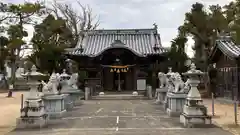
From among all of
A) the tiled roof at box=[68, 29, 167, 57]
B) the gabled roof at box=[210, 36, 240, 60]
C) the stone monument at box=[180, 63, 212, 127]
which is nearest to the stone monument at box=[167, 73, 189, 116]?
the stone monument at box=[180, 63, 212, 127]

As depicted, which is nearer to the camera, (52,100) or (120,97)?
(52,100)

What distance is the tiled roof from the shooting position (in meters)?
31.9

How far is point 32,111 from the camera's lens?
12297 millimetres

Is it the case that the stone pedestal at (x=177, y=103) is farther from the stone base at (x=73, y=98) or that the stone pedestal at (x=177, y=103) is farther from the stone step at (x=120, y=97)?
the stone step at (x=120, y=97)

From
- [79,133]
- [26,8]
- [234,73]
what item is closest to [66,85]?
[79,133]

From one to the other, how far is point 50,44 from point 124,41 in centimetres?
839

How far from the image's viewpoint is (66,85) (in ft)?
65.0

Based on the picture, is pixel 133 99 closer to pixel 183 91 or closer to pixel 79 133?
pixel 183 91

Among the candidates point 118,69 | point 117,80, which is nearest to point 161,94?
point 118,69

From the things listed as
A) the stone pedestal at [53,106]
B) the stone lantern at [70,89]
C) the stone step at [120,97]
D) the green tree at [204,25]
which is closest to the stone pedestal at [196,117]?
the stone pedestal at [53,106]

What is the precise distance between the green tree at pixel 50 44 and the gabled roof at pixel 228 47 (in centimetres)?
1674

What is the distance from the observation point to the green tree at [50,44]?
3488 centimetres

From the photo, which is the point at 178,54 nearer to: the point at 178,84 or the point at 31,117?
the point at 178,84

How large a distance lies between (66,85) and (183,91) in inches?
302
